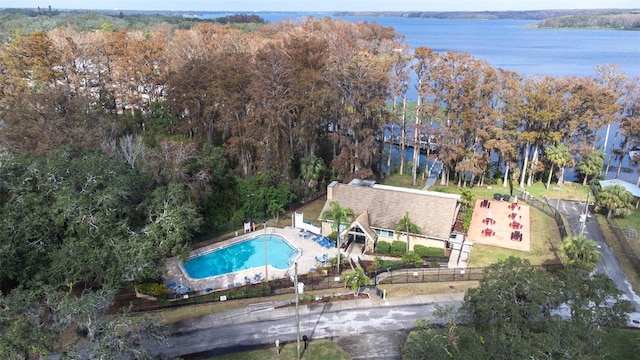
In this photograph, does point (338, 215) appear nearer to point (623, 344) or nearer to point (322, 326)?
point (322, 326)

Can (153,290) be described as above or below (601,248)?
above

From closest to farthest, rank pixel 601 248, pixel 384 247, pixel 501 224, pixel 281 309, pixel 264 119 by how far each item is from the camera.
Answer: pixel 281 309 < pixel 384 247 < pixel 601 248 < pixel 501 224 < pixel 264 119

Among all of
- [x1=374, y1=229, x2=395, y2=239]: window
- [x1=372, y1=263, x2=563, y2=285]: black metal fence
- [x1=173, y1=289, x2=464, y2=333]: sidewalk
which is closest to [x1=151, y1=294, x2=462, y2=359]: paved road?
[x1=173, y1=289, x2=464, y2=333]: sidewalk

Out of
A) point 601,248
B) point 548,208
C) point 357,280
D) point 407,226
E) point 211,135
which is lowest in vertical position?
point 548,208


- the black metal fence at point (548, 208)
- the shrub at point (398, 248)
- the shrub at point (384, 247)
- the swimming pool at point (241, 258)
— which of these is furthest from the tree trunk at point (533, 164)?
the swimming pool at point (241, 258)

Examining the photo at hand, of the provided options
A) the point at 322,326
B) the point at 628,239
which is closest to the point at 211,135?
the point at 322,326

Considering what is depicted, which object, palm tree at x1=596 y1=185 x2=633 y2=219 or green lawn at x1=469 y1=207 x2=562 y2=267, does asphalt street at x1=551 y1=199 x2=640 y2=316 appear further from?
green lawn at x1=469 y1=207 x2=562 y2=267

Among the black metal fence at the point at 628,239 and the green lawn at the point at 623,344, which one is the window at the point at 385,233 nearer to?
the green lawn at the point at 623,344
